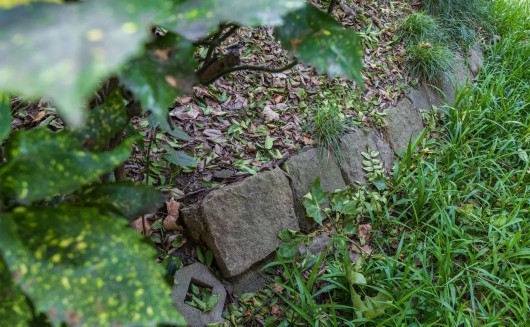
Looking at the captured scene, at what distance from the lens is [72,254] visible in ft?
2.02

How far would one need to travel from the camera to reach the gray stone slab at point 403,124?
2730 millimetres

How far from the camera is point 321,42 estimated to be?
0.75 m

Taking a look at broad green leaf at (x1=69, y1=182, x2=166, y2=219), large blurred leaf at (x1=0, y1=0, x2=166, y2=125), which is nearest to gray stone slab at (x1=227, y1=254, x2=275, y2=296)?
broad green leaf at (x1=69, y1=182, x2=166, y2=219)

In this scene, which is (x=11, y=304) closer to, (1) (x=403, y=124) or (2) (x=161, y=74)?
(2) (x=161, y=74)

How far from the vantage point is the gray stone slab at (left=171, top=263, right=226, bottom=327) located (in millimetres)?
1726

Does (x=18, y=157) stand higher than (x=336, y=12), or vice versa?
(x=18, y=157)

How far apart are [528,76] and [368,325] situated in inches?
101

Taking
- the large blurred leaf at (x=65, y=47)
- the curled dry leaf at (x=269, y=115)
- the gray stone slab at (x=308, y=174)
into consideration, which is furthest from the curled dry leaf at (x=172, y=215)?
the large blurred leaf at (x=65, y=47)

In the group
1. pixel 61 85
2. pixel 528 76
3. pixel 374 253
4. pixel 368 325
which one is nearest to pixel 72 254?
pixel 61 85

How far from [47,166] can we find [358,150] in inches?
80.9

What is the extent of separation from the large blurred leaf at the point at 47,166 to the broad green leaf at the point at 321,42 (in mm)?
333

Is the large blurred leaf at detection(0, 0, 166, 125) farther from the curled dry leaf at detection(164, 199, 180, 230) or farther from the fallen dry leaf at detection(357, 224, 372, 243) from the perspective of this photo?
the fallen dry leaf at detection(357, 224, 372, 243)

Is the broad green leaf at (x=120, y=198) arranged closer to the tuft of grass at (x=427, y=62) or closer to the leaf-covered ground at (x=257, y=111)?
the leaf-covered ground at (x=257, y=111)

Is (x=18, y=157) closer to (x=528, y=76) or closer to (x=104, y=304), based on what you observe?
(x=104, y=304)
